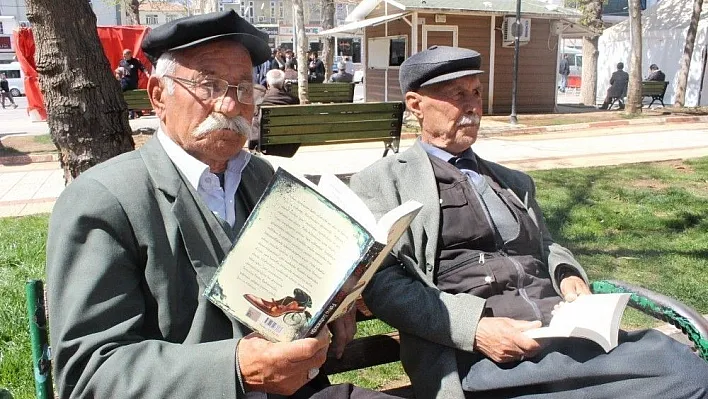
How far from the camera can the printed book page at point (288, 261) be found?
1546mm

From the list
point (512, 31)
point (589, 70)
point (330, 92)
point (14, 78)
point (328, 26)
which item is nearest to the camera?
point (330, 92)

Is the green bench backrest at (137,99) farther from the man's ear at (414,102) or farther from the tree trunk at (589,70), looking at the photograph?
the tree trunk at (589,70)

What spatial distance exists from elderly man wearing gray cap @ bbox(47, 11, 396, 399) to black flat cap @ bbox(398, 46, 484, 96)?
82 centimetres

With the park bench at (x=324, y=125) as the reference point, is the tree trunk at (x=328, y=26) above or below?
above

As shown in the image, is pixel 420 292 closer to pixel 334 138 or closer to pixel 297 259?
pixel 297 259

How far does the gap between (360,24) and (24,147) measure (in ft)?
34.7

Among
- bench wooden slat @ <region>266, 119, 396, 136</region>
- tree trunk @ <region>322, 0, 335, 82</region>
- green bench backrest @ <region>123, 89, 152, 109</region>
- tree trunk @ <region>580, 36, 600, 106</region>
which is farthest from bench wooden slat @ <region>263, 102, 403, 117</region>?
tree trunk @ <region>322, 0, 335, 82</region>

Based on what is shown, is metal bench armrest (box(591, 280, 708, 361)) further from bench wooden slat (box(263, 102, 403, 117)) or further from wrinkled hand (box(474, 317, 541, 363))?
bench wooden slat (box(263, 102, 403, 117))

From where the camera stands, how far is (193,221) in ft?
6.17

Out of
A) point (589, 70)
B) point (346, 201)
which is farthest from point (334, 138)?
point (589, 70)

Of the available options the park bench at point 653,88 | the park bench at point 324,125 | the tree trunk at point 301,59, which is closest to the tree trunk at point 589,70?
the park bench at point 653,88

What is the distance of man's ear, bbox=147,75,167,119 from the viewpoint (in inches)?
82.0

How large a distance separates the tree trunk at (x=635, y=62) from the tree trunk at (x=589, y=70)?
5.36 m

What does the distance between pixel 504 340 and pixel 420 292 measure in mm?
334
